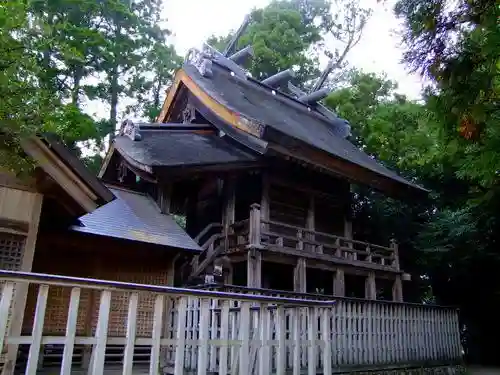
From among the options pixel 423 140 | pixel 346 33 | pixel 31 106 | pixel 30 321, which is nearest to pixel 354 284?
pixel 423 140

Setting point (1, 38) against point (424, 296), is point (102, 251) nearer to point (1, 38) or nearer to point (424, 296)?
point (1, 38)

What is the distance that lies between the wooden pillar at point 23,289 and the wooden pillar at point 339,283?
26.5ft

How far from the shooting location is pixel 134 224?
844 centimetres

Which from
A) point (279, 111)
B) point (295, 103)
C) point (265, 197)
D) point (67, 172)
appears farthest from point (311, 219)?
point (67, 172)

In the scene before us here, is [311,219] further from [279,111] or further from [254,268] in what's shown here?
[279,111]

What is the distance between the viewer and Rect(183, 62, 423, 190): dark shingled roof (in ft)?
42.4

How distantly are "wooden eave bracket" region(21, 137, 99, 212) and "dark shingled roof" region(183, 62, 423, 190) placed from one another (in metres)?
6.46

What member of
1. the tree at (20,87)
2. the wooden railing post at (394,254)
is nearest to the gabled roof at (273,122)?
the wooden railing post at (394,254)

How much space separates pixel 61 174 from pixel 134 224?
2.93 meters

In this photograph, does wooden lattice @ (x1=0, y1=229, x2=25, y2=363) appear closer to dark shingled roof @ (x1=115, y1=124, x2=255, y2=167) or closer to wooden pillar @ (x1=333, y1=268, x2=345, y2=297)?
dark shingled roof @ (x1=115, y1=124, x2=255, y2=167)

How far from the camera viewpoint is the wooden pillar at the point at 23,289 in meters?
5.08

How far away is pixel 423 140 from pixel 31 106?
420 inches

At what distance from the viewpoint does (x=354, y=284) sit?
16.0m

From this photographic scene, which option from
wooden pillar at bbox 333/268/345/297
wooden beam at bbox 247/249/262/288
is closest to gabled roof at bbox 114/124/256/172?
wooden beam at bbox 247/249/262/288
